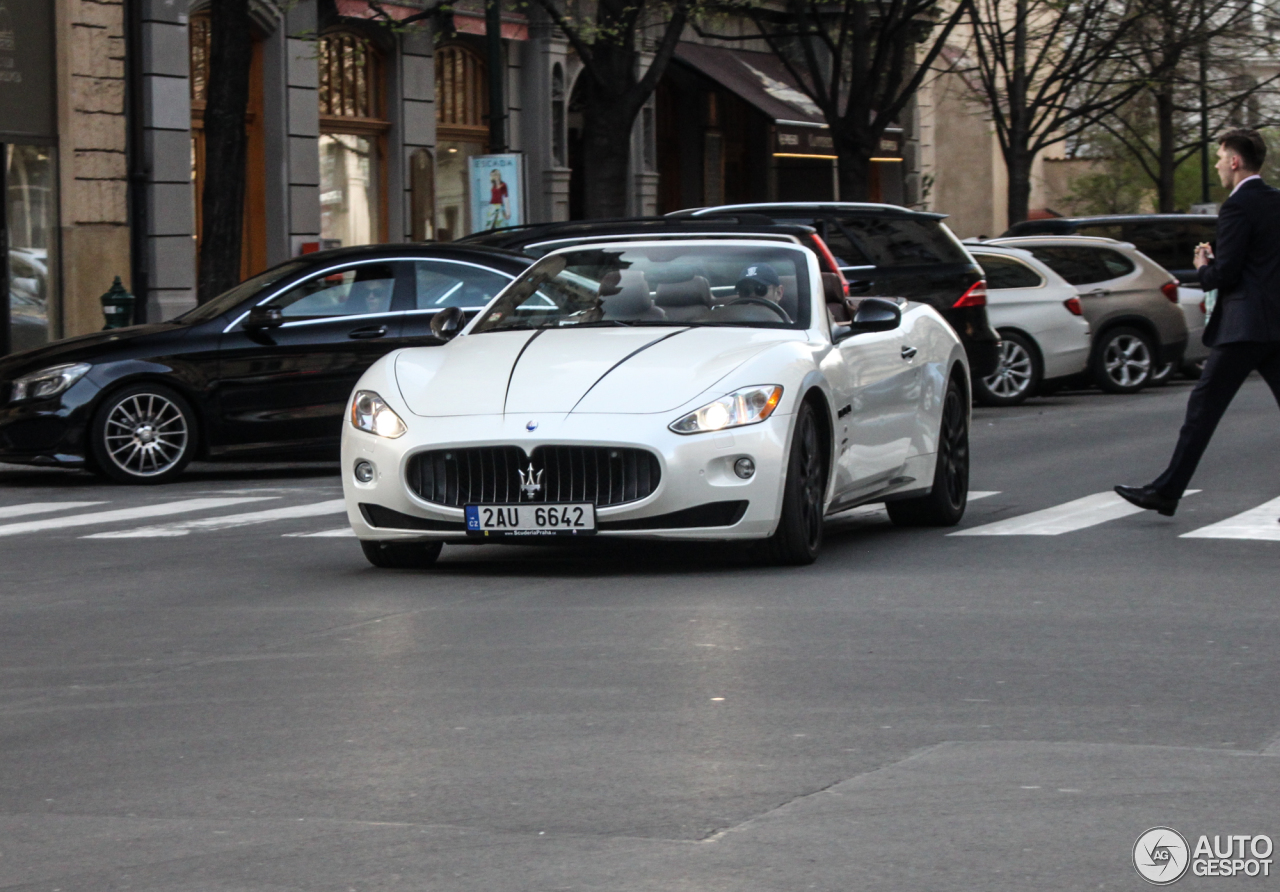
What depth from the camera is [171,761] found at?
226 inches

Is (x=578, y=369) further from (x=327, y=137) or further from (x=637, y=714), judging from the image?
(x=327, y=137)

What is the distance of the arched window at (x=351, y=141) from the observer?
95.0ft

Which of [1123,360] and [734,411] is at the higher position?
[1123,360]

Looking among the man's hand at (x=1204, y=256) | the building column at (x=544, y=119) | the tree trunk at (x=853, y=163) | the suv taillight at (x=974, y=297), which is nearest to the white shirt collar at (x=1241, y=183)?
the man's hand at (x=1204, y=256)

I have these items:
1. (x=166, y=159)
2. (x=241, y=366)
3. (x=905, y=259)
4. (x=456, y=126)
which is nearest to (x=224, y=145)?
(x=241, y=366)

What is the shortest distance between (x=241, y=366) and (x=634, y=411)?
270 inches

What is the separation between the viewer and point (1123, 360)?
23312mm

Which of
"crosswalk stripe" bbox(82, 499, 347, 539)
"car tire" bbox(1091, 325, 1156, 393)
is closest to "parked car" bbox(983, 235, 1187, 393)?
"car tire" bbox(1091, 325, 1156, 393)

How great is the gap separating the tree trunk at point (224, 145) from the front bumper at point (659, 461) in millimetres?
10825

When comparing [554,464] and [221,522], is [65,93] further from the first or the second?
[554,464]

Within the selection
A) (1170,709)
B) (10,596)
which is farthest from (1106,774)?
(10,596)

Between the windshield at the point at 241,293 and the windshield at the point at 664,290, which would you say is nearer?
the windshield at the point at 664,290

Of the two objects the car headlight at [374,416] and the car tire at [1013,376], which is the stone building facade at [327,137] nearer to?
the car tire at [1013,376]

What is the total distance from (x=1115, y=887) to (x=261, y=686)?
10.4 ft
